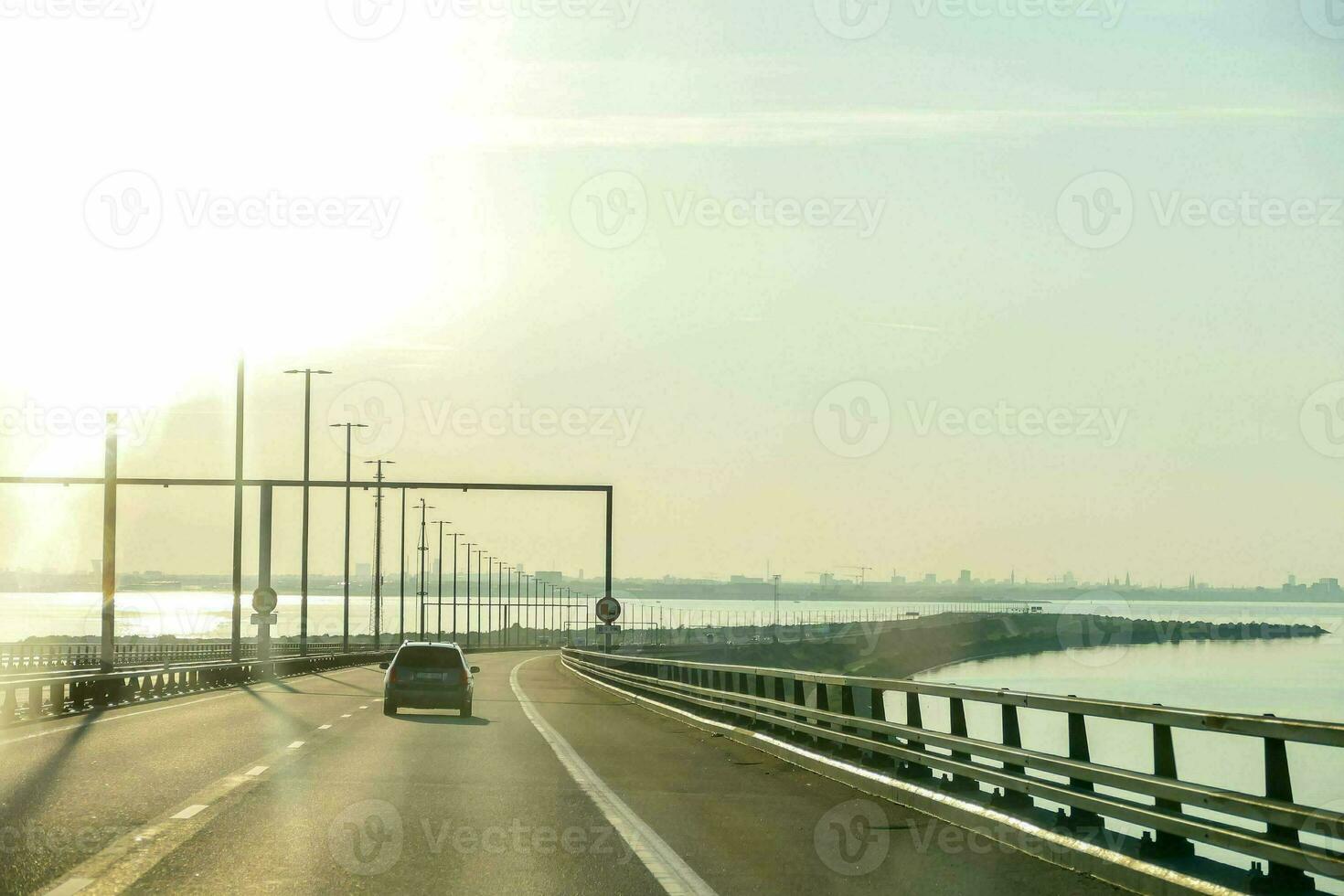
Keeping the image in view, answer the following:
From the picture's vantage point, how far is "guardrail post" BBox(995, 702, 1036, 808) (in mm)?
13320

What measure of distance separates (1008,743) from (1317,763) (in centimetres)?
8001

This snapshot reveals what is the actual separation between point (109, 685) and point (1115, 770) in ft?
102

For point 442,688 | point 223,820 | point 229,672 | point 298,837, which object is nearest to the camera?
point 298,837

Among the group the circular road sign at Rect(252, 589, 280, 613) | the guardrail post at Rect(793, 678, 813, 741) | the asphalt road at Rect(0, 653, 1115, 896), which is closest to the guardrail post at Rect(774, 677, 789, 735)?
the guardrail post at Rect(793, 678, 813, 741)

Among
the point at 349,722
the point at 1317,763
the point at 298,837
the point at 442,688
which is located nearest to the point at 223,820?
Result: the point at 298,837

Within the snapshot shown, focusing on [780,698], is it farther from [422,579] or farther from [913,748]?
[422,579]

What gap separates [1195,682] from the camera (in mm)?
142250

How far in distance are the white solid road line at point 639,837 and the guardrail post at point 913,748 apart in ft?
9.50

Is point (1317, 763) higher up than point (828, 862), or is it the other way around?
point (828, 862)

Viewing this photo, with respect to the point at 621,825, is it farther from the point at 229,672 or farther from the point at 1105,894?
the point at 229,672

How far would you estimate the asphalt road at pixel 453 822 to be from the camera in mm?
10891

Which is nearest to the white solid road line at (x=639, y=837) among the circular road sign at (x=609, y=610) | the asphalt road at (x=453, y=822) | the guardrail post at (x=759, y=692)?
the asphalt road at (x=453, y=822)

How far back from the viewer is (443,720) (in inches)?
1244

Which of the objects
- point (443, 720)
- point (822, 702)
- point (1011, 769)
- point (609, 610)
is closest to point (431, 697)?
point (443, 720)
